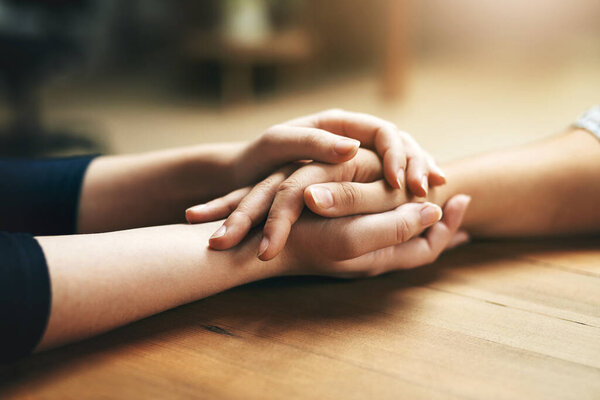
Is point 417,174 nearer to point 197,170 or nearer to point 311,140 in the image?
point 311,140

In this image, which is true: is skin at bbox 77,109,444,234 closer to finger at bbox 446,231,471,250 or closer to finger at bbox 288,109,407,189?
finger at bbox 288,109,407,189

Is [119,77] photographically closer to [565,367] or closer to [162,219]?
[162,219]

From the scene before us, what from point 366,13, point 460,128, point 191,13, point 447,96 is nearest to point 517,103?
point 447,96

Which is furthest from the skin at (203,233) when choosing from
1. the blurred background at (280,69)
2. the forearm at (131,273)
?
the blurred background at (280,69)

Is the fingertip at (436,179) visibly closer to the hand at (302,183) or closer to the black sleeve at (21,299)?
the hand at (302,183)

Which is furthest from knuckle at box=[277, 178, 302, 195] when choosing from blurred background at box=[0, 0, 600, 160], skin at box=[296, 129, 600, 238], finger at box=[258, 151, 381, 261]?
blurred background at box=[0, 0, 600, 160]
